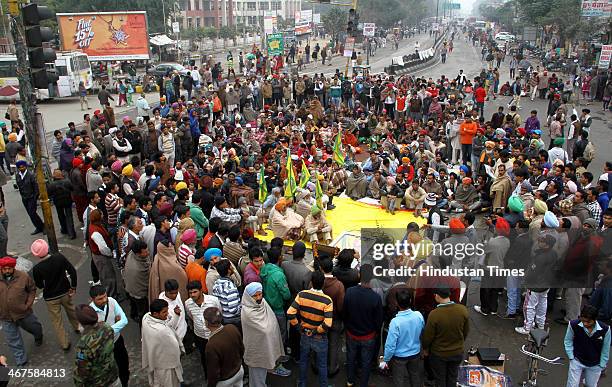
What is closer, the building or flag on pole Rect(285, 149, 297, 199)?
flag on pole Rect(285, 149, 297, 199)

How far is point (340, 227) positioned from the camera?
10648mm

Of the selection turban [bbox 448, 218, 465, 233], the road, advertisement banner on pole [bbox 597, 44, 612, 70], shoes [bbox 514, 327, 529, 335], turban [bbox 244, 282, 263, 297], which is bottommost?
the road

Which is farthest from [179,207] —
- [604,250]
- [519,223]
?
[604,250]

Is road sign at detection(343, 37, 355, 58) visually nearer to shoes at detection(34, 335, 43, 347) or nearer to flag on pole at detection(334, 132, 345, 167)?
flag on pole at detection(334, 132, 345, 167)

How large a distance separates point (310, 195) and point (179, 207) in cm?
336

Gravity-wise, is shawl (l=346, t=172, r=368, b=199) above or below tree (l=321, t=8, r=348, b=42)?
below

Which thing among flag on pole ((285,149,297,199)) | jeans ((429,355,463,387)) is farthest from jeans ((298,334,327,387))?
flag on pole ((285,149,297,199))

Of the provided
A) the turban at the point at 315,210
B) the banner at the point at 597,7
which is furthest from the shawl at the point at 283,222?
the banner at the point at 597,7

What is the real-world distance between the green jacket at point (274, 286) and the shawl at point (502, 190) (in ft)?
22.1

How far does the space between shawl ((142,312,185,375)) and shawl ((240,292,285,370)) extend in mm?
788

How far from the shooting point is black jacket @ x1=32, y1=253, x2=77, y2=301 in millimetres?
6785

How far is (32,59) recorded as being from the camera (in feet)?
25.7

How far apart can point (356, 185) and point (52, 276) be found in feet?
23.9

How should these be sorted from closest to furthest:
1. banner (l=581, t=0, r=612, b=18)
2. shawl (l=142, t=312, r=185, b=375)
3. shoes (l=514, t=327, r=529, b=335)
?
1. shawl (l=142, t=312, r=185, b=375)
2. shoes (l=514, t=327, r=529, b=335)
3. banner (l=581, t=0, r=612, b=18)
